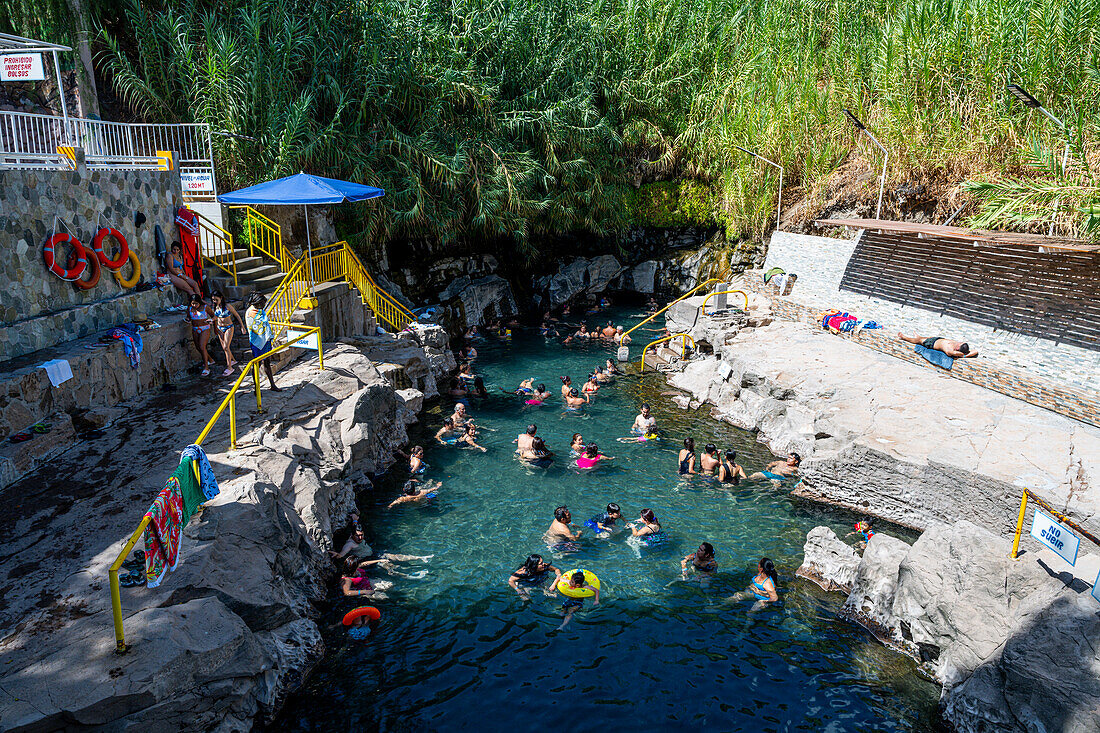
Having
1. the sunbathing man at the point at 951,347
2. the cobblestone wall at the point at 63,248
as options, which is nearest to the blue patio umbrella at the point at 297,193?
the cobblestone wall at the point at 63,248

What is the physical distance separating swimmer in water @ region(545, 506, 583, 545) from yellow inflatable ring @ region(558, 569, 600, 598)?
116 cm

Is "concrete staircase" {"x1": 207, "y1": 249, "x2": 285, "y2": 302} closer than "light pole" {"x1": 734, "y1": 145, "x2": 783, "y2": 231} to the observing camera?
Yes

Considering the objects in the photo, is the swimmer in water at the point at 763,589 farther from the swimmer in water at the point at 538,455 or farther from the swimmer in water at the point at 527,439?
the swimmer in water at the point at 527,439

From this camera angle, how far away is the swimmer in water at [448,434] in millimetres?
14555

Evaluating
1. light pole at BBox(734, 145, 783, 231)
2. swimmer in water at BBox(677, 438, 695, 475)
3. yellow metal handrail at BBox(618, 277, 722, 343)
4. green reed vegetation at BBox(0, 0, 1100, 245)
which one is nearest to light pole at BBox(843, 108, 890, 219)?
green reed vegetation at BBox(0, 0, 1100, 245)

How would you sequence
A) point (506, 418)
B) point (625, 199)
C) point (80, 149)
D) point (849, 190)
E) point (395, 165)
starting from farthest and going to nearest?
point (625, 199) < point (849, 190) < point (395, 165) < point (506, 418) < point (80, 149)

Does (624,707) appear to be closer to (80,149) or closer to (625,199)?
(80,149)

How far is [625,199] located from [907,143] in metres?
10.1

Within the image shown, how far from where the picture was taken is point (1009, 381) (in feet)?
44.8

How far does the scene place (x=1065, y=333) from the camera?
43.3 feet

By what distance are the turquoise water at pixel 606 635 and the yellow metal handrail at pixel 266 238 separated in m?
6.85

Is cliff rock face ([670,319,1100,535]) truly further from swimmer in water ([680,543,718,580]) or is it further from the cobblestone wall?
the cobblestone wall

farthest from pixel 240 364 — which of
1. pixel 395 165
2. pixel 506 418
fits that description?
pixel 395 165

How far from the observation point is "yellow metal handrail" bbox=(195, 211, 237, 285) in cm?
1505
